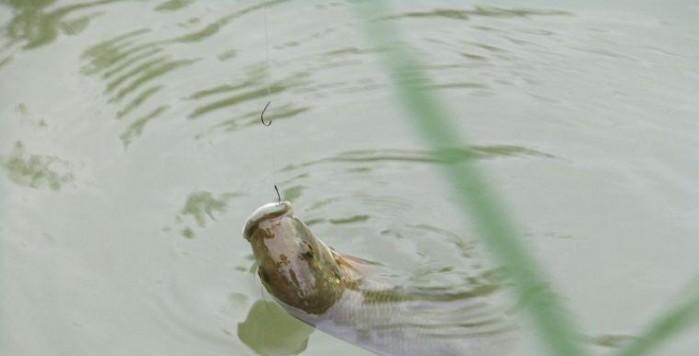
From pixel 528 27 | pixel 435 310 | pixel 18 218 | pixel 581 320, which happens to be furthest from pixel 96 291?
pixel 528 27

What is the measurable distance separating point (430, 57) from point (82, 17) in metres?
1.73

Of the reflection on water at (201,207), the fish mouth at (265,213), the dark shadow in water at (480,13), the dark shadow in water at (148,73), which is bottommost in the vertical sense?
the reflection on water at (201,207)

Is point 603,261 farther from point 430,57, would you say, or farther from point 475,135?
point 430,57

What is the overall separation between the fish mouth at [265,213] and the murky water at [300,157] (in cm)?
39

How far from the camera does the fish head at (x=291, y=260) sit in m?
3.18

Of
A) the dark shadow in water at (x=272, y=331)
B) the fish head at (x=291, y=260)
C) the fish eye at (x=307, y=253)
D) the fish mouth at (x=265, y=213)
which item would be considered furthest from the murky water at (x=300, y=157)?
the fish mouth at (x=265, y=213)

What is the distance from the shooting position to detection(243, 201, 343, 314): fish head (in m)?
3.18

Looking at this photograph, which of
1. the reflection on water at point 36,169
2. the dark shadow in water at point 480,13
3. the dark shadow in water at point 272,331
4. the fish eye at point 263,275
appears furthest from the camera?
the dark shadow in water at point 480,13

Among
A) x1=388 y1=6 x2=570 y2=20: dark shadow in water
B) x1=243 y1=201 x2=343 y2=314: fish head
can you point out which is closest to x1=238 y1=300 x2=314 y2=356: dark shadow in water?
x1=243 y1=201 x2=343 y2=314: fish head

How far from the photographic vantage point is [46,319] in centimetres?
352

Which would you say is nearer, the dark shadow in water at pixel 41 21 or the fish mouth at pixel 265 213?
the fish mouth at pixel 265 213

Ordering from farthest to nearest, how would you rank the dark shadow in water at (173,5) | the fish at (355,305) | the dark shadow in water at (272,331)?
the dark shadow in water at (173,5), the dark shadow in water at (272,331), the fish at (355,305)

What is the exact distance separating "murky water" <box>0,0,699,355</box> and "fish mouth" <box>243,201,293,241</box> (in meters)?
0.39

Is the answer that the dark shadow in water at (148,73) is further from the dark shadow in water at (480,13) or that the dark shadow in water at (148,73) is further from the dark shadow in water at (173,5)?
the dark shadow in water at (480,13)
